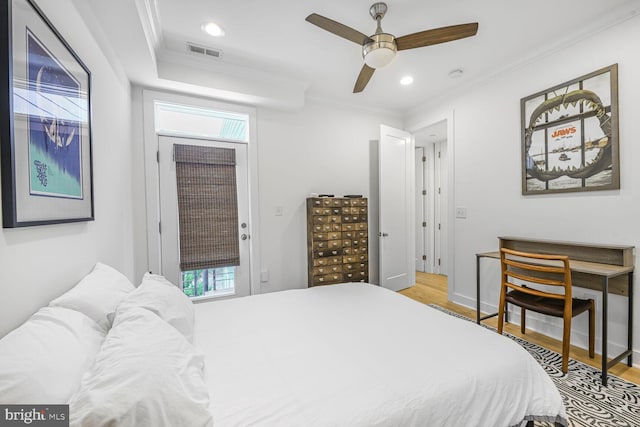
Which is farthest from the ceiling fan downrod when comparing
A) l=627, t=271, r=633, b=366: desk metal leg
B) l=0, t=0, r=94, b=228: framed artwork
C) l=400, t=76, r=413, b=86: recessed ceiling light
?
l=627, t=271, r=633, b=366: desk metal leg

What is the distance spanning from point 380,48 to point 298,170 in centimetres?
182

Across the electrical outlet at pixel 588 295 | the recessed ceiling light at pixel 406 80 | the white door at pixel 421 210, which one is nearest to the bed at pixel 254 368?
the electrical outlet at pixel 588 295

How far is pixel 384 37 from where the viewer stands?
1.82 m

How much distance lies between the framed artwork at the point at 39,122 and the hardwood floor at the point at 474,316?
3486 mm

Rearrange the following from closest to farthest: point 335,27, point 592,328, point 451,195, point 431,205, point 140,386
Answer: point 140,386 < point 335,27 < point 592,328 < point 451,195 < point 431,205

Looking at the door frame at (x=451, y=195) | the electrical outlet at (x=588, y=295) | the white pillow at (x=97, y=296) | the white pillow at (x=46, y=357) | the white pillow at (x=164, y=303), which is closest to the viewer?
the white pillow at (x=46, y=357)

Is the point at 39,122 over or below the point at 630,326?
over

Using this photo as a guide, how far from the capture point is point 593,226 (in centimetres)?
220

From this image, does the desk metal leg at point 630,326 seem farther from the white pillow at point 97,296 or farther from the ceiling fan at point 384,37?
the white pillow at point 97,296

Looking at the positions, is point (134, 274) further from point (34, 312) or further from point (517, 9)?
point (517, 9)

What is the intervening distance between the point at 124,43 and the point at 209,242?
1.84m

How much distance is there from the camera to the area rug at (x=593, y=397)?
1.48m

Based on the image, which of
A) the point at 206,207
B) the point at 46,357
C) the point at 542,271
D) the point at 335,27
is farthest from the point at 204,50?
the point at 542,271

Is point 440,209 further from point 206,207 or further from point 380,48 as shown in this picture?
point 206,207
